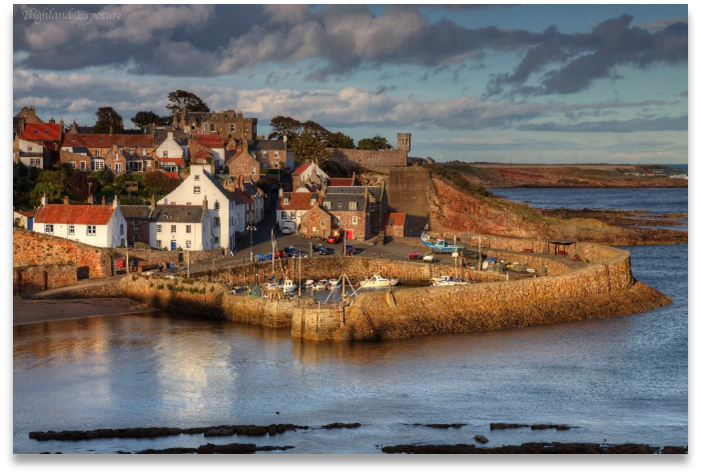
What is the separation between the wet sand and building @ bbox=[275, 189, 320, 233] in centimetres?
2115

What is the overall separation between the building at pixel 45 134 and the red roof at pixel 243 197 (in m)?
21.2

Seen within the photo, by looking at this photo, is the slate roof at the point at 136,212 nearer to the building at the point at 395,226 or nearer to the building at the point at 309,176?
the building at the point at 395,226

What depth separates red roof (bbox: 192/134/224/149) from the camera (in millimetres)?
80125

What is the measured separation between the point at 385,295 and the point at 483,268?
16419 millimetres

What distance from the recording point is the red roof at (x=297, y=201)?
216ft

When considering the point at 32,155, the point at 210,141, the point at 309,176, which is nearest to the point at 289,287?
the point at 309,176

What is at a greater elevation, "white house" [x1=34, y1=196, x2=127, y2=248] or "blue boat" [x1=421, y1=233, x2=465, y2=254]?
"white house" [x1=34, y1=196, x2=127, y2=248]

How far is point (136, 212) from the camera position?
54688 millimetres

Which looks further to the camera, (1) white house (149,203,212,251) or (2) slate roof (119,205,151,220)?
(2) slate roof (119,205,151,220)

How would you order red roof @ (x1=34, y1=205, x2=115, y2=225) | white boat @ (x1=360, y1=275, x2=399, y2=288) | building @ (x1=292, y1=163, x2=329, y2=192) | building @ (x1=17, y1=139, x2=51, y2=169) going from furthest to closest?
building @ (x1=292, y1=163, x2=329, y2=192), building @ (x1=17, y1=139, x2=51, y2=169), red roof @ (x1=34, y1=205, x2=115, y2=225), white boat @ (x1=360, y1=275, x2=399, y2=288)

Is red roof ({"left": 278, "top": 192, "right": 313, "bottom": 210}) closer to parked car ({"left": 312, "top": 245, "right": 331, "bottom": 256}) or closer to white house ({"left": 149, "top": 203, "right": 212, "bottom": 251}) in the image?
parked car ({"left": 312, "top": 245, "right": 331, "bottom": 256})

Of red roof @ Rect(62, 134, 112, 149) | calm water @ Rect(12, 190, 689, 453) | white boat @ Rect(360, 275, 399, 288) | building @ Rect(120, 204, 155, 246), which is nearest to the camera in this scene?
calm water @ Rect(12, 190, 689, 453)

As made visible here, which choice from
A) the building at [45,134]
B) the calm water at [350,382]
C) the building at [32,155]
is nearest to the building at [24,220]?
the calm water at [350,382]

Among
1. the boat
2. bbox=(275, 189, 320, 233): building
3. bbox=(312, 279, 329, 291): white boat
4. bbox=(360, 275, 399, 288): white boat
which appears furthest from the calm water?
bbox=(275, 189, 320, 233): building
